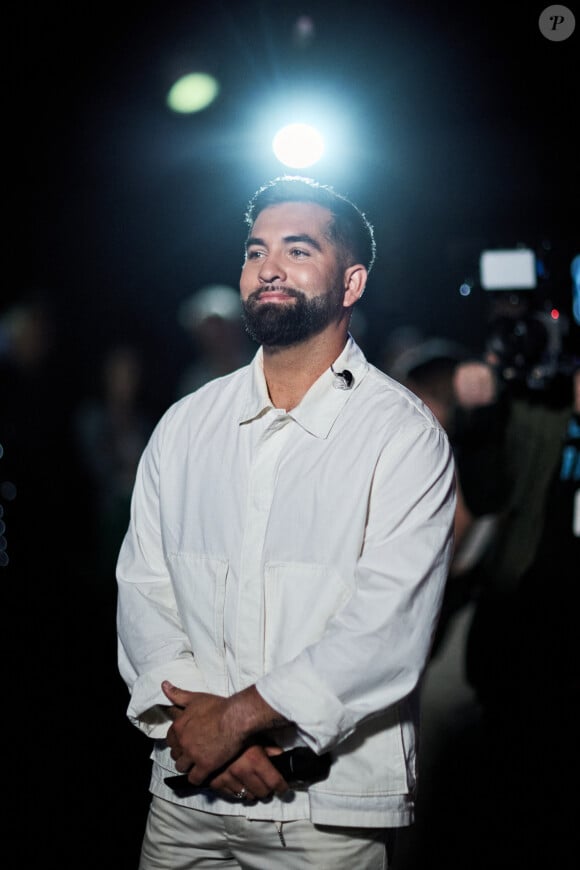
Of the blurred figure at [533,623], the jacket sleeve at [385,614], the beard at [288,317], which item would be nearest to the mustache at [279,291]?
the beard at [288,317]

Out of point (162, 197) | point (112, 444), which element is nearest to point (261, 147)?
point (162, 197)

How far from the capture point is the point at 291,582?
1.45 meters

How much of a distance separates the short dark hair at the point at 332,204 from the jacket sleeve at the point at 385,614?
42 centimetres

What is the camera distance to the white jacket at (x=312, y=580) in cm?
135

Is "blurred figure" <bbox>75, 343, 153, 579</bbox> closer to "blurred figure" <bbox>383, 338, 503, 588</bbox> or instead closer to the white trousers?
"blurred figure" <bbox>383, 338, 503, 588</bbox>

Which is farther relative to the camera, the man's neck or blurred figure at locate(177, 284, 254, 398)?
blurred figure at locate(177, 284, 254, 398)

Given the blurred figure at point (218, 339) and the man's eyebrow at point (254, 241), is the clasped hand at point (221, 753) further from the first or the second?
the blurred figure at point (218, 339)

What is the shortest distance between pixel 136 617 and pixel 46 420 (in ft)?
9.22

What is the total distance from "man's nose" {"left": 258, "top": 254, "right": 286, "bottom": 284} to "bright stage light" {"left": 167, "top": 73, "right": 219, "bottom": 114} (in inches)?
107

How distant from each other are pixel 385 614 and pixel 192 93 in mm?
3393

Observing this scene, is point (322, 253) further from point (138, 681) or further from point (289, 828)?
point (289, 828)

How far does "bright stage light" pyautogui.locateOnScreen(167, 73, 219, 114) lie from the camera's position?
394cm

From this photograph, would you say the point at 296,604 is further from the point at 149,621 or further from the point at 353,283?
the point at 353,283

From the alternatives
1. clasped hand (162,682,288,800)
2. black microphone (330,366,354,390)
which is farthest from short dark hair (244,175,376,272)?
clasped hand (162,682,288,800)
